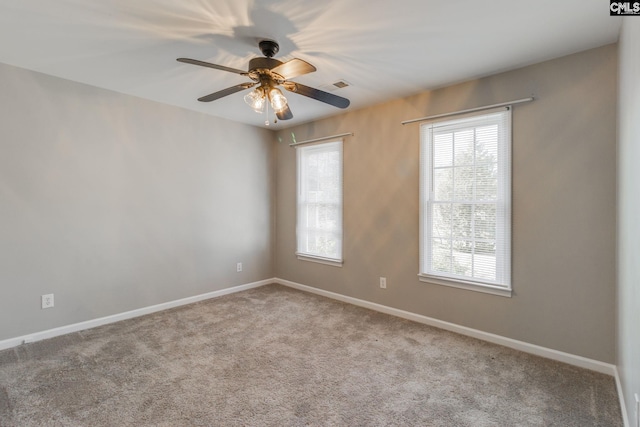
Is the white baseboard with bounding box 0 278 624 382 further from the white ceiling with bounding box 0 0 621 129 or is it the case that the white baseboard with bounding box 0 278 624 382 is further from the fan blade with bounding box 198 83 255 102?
the fan blade with bounding box 198 83 255 102

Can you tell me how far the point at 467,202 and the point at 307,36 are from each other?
2.08m

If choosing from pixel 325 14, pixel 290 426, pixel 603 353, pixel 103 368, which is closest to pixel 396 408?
pixel 290 426

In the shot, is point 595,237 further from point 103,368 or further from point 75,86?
point 75,86

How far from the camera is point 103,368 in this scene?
2424 mm

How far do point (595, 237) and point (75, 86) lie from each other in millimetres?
4812

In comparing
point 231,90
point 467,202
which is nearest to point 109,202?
point 231,90

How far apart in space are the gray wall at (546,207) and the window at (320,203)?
0.79m

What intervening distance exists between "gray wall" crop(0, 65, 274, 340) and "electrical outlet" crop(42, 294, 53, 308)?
46 millimetres

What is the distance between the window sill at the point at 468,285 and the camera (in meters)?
2.83

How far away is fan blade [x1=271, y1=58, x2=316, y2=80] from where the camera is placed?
6.40 ft

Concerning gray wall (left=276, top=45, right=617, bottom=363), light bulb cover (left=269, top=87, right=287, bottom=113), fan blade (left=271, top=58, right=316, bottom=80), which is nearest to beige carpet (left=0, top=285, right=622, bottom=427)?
gray wall (left=276, top=45, right=617, bottom=363)

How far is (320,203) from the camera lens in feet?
14.5

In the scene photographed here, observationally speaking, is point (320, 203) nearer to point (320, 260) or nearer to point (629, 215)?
point (320, 260)

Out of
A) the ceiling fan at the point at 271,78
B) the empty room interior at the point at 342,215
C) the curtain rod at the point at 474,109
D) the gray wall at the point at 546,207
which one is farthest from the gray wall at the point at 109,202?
the curtain rod at the point at 474,109
